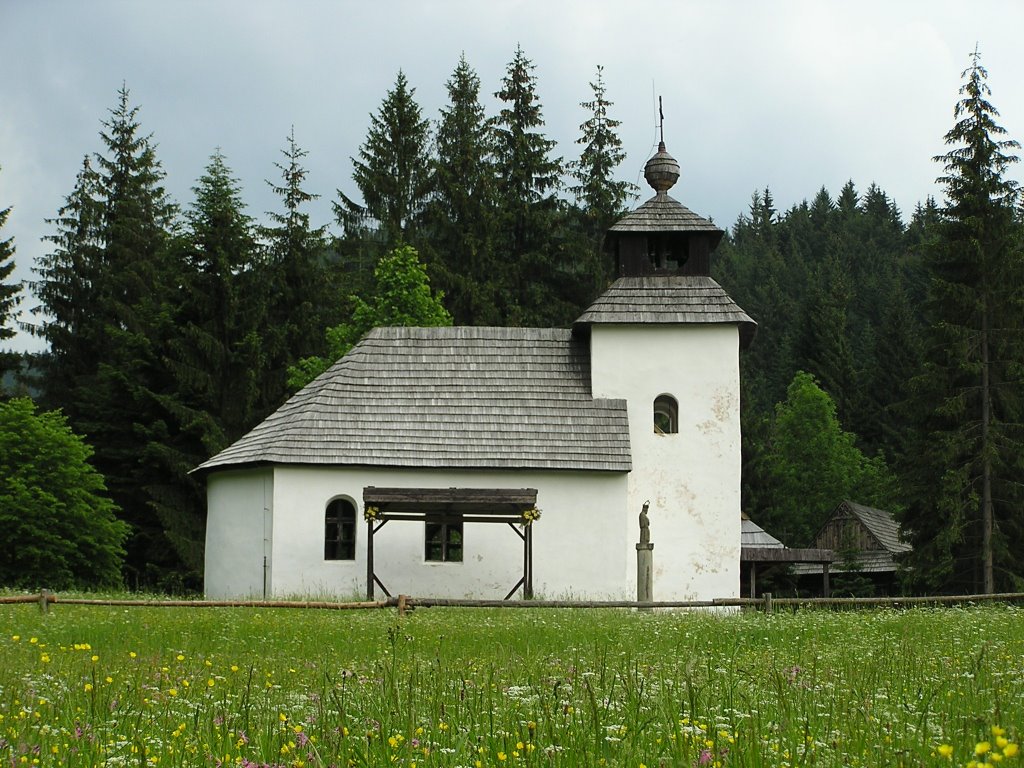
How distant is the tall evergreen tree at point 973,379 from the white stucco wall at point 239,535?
1792 cm

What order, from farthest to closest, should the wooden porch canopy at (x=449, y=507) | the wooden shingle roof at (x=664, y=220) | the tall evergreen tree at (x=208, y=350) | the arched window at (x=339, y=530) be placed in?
the tall evergreen tree at (x=208, y=350) → the wooden shingle roof at (x=664, y=220) → the arched window at (x=339, y=530) → the wooden porch canopy at (x=449, y=507)

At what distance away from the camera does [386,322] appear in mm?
38812

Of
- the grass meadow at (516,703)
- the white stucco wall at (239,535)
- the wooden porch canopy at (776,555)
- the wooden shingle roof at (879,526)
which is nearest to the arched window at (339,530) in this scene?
the white stucco wall at (239,535)

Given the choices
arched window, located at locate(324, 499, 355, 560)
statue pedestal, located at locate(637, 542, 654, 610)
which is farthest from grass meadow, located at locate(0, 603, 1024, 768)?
arched window, located at locate(324, 499, 355, 560)

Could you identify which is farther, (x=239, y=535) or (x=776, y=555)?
(x=776, y=555)

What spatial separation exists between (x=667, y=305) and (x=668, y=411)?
259 cm

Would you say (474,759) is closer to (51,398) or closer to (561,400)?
(561,400)

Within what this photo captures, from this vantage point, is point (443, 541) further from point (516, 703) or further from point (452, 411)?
point (516, 703)

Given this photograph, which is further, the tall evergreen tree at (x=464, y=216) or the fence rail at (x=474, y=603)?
the tall evergreen tree at (x=464, y=216)

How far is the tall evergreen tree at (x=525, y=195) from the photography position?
166 ft

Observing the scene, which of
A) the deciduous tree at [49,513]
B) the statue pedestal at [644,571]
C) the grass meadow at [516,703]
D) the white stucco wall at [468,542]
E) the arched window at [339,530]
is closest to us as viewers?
the grass meadow at [516,703]

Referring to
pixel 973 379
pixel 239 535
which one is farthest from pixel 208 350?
pixel 973 379

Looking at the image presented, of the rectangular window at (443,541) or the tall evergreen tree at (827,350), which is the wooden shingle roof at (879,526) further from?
the rectangular window at (443,541)

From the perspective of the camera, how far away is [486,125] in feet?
172
